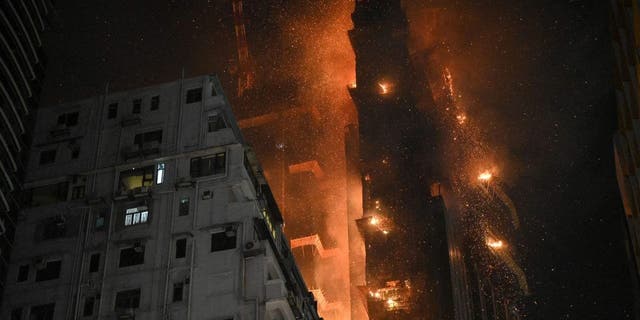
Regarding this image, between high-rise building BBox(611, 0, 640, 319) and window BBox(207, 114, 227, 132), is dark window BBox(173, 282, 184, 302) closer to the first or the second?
window BBox(207, 114, 227, 132)

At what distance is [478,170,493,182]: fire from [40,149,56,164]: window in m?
69.5

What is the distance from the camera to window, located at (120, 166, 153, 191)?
4975cm

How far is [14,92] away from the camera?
48.3 m

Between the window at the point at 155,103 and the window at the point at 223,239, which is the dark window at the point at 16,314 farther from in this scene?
the window at the point at 155,103

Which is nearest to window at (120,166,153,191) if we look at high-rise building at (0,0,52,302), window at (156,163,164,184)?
window at (156,163,164,184)

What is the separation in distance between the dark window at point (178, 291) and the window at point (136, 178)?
25.7ft

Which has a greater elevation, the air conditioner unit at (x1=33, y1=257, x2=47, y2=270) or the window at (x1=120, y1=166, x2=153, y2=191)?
the window at (x1=120, y1=166, x2=153, y2=191)

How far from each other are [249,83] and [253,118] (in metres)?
9.39

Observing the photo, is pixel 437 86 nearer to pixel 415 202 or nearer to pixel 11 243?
pixel 415 202

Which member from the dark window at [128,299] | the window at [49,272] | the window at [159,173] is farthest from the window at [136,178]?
the dark window at [128,299]

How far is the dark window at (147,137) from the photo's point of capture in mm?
51281

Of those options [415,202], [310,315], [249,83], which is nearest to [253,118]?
[249,83]

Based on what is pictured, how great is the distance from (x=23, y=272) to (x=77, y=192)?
20.7 feet

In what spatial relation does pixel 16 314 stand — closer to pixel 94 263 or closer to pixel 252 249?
pixel 94 263
